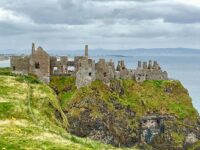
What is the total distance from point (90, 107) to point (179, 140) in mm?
29613

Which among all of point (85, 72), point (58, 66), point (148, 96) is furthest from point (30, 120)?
point (148, 96)

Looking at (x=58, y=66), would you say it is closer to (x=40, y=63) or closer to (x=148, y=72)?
(x=40, y=63)

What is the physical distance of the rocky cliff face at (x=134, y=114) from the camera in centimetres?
13150

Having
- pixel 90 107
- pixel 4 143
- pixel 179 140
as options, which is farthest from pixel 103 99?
pixel 4 143

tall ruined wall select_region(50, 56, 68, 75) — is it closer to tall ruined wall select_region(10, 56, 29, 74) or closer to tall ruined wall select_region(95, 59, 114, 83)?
tall ruined wall select_region(10, 56, 29, 74)

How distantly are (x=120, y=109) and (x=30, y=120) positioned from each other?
66.8 meters

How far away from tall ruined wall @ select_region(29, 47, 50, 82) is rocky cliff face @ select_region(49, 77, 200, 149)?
23.1ft

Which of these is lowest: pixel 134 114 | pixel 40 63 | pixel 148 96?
pixel 134 114

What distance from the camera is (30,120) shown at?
247 feet

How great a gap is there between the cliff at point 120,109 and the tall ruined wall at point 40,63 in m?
4.09

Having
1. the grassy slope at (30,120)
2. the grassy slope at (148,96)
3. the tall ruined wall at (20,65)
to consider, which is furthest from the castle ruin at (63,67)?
the grassy slope at (30,120)

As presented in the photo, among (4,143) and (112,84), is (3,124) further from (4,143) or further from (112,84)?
(112,84)

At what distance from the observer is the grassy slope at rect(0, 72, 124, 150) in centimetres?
5094

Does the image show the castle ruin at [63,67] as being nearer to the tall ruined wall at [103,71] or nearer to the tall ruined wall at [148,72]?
the tall ruined wall at [103,71]
